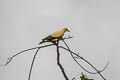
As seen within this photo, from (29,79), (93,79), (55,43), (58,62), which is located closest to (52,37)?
(55,43)

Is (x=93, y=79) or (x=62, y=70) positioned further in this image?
(x=93, y=79)

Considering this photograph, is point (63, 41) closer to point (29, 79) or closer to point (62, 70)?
point (62, 70)

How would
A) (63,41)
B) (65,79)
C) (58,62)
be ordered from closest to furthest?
(65,79) → (58,62) → (63,41)

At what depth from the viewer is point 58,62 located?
126cm

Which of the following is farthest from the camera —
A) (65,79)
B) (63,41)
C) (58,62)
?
(63,41)

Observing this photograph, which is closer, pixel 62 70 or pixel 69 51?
pixel 62 70

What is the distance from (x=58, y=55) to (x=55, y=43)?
0.09 meters

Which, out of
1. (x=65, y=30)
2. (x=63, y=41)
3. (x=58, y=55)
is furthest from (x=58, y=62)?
(x=65, y=30)

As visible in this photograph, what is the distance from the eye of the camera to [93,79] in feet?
4.62

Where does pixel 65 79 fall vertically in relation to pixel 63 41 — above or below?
below

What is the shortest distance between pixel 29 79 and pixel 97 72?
0.44 m

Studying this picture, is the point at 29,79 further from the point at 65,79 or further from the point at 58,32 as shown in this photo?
the point at 58,32

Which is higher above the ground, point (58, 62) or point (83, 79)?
point (58, 62)

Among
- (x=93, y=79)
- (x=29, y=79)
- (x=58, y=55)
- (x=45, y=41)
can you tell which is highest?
(x=45, y=41)
